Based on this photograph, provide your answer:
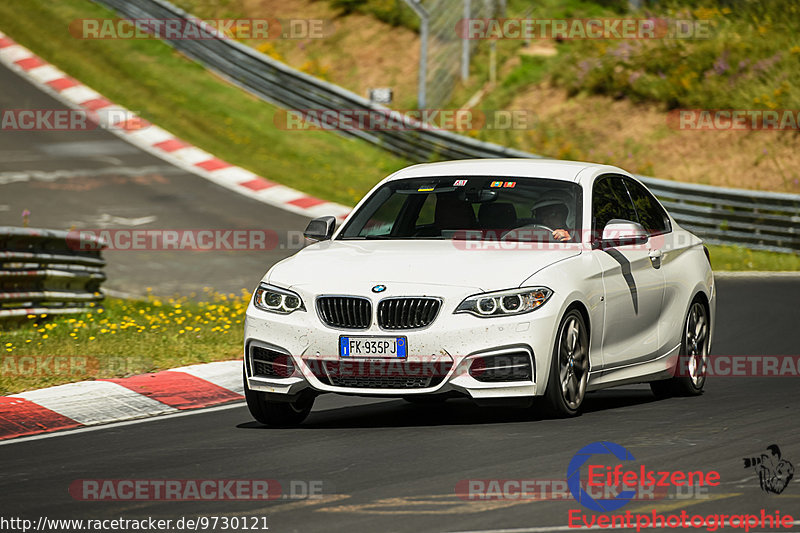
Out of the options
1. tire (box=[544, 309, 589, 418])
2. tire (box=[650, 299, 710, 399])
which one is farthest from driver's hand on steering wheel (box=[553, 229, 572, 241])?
tire (box=[650, 299, 710, 399])

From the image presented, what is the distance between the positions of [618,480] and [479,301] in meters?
1.70

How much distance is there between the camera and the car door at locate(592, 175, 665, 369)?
9.17m

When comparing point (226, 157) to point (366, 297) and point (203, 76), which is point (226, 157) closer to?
point (203, 76)

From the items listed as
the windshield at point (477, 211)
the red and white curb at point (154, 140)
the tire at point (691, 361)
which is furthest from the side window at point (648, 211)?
the red and white curb at point (154, 140)

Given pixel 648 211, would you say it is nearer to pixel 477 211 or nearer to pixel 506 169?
pixel 506 169

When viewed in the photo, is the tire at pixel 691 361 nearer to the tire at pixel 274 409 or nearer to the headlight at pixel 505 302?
the headlight at pixel 505 302

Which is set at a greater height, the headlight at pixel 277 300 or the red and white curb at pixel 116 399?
the headlight at pixel 277 300

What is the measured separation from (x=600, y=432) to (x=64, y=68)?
87.8ft

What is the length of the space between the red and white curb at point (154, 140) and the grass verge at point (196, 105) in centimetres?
35

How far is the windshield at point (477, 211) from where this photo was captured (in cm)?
926

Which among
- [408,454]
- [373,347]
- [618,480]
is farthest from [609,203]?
[618,480]

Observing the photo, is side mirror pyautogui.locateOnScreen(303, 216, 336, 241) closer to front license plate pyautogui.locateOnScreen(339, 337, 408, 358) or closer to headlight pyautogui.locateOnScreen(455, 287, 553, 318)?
front license plate pyautogui.locateOnScreen(339, 337, 408, 358)

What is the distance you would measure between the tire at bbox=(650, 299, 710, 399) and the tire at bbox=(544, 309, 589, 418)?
1.61m

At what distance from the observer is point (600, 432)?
8.21 metres
